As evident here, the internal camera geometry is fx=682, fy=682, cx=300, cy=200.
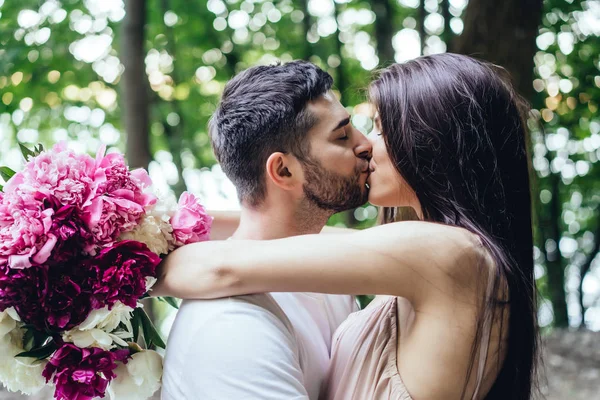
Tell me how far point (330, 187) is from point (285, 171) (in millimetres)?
188

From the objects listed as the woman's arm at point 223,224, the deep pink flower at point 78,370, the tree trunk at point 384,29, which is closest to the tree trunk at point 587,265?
the tree trunk at point 384,29

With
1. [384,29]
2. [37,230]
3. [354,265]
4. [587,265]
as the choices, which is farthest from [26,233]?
[587,265]

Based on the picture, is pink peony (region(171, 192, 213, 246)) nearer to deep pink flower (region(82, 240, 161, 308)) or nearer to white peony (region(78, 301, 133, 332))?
deep pink flower (region(82, 240, 161, 308))

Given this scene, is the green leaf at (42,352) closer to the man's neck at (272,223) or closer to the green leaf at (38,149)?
the green leaf at (38,149)

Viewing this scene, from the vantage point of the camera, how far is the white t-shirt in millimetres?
2041

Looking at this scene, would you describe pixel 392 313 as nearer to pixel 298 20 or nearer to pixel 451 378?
pixel 451 378

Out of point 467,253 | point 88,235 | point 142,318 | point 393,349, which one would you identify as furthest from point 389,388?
point 88,235

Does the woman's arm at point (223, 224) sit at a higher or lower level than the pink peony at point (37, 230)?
lower

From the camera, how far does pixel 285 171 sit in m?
2.66

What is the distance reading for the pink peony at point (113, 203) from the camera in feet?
6.82

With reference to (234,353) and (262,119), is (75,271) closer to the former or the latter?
(234,353)

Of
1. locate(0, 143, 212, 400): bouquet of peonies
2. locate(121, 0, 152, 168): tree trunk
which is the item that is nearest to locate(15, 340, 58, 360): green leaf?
locate(0, 143, 212, 400): bouquet of peonies

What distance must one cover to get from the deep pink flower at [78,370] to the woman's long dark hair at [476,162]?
1.18 meters

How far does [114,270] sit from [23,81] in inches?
212
